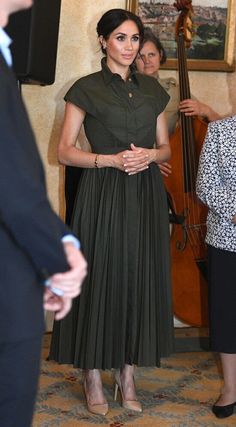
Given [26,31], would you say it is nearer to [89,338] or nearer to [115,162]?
[115,162]

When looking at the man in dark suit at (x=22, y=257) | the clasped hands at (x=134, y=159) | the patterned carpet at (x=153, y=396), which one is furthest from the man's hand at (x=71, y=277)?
the patterned carpet at (x=153, y=396)

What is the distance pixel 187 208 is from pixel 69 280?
2140mm

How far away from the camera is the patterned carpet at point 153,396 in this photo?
294 cm

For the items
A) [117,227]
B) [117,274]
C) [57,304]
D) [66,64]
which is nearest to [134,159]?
[117,227]

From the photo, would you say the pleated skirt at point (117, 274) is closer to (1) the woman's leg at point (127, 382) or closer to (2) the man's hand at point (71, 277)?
(1) the woman's leg at point (127, 382)

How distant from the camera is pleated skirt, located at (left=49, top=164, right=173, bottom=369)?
299cm

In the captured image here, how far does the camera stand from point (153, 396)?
3.25m

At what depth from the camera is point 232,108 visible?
423 centimetres

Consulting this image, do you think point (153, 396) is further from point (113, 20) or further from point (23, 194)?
point (23, 194)

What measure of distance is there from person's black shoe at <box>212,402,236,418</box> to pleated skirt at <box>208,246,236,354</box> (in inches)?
9.9

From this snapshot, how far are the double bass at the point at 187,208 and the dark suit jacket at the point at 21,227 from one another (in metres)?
2.11

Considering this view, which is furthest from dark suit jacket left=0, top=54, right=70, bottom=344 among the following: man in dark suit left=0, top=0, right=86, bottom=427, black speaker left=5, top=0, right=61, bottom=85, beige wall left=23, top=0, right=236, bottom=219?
beige wall left=23, top=0, right=236, bottom=219

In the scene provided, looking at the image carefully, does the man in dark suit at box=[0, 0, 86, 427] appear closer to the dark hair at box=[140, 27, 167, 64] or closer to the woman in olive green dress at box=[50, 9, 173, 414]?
the woman in olive green dress at box=[50, 9, 173, 414]

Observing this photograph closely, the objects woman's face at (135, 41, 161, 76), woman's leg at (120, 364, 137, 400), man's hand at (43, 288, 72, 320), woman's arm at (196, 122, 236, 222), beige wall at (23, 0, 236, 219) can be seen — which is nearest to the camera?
man's hand at (43, 288, 72, 320)
